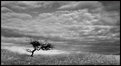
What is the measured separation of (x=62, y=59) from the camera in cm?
12562

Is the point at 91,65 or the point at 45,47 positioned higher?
the point at 45,47

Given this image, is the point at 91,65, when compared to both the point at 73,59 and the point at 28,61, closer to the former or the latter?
the point at 73,59

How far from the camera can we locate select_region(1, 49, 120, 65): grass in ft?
357

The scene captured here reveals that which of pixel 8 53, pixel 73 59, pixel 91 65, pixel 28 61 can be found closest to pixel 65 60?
pixel 73 59

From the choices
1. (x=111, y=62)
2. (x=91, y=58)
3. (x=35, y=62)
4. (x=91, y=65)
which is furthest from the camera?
(x=91, y=58)

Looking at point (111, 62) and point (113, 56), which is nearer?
point (111, 62)

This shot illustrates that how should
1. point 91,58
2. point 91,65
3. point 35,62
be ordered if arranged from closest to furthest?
point 35,62
point 91,65
point 91,58

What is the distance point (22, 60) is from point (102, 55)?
54141 mm

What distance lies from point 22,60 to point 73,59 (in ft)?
110

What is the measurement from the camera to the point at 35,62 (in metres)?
107

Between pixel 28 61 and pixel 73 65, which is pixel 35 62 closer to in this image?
pixel 28 61

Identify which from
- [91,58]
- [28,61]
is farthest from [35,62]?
[91,58]

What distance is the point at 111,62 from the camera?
12138 centimetres

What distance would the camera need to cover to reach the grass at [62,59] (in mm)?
108875
